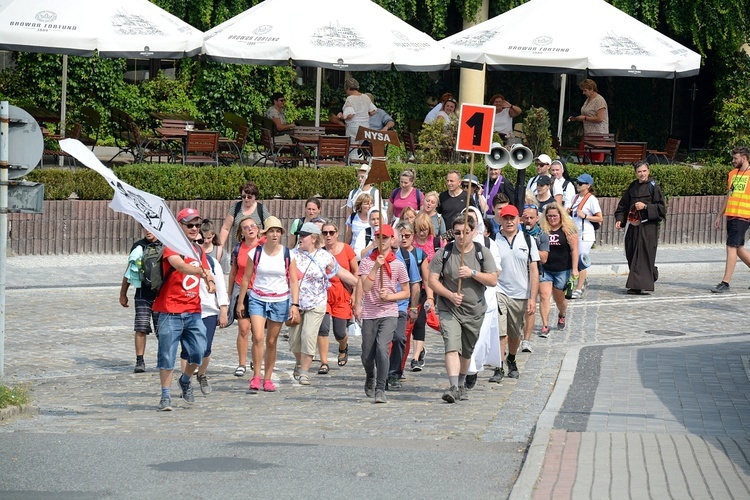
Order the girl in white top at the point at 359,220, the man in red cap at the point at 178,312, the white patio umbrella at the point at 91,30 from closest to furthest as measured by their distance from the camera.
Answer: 1. the man in red cap at the point at 178,312
2. the girl in white top at the point at 359,220
3. the white patio umbrella at the point at 91,30

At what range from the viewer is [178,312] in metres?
10.8

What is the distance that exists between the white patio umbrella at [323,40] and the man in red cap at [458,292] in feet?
34.8

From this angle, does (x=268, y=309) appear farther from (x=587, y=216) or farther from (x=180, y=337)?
(x=587, y=216)

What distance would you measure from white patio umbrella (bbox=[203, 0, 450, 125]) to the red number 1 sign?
8791mm

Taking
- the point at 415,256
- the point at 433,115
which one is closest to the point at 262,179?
the point at 433,115

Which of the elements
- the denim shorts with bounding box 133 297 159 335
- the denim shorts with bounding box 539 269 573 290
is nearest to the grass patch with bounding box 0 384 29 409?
the denim shorts with bounding box 133 297 159 335

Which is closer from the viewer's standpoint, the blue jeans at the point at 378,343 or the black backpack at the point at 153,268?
the black backpack at the point at 153,268

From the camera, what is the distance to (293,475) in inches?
340

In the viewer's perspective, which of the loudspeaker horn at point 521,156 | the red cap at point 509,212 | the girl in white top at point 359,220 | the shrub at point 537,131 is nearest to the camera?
the red cap at point 509,212

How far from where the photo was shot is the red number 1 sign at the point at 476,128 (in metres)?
13.1

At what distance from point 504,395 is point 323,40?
1119 centimetres

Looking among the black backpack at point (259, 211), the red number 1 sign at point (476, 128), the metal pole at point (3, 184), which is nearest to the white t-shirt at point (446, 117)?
the black backpack at point (259, 211)

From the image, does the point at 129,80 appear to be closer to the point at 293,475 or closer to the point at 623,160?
the point at 623,160

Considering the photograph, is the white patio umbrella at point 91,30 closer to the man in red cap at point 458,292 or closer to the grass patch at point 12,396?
the grass patch at point 12,396
